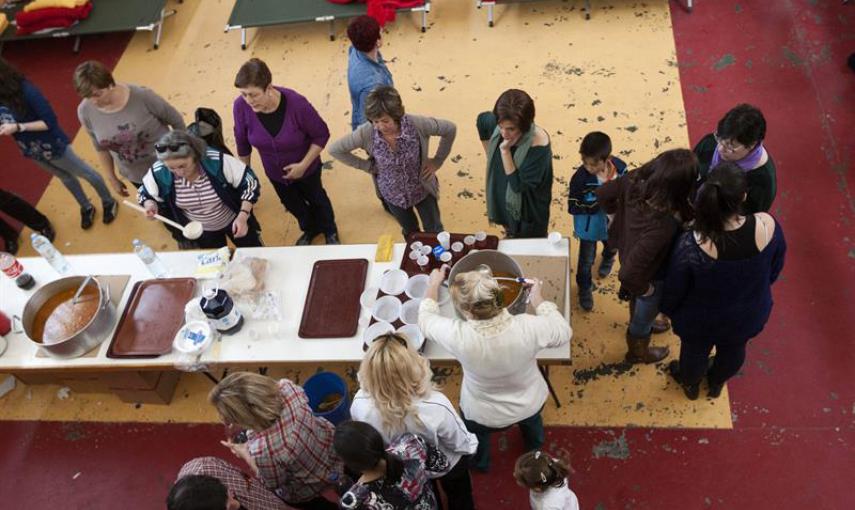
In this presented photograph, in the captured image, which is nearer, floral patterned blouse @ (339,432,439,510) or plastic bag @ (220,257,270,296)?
floral patterned blouse @ (339,432,439,510)

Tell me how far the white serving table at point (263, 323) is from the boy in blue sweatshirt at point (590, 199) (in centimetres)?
25

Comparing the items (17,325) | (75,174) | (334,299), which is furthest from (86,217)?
(334,299)

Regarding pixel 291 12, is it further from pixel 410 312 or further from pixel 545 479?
pixel 545 479

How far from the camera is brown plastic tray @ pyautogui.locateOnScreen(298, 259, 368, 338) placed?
116 inches

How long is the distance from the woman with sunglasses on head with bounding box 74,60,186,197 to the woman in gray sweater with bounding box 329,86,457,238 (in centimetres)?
115

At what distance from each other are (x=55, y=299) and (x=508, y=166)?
2483 millimetres

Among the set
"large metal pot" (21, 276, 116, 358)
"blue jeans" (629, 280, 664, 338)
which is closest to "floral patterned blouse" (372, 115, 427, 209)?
"blue jeans" (629, 280, 664, 338)

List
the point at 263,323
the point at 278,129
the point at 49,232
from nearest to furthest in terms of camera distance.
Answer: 1. the point at 263,323
2. the point at 278,129
3. the point at 49,232

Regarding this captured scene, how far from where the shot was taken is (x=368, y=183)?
4773mm

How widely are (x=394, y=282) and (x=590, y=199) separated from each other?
110 cm

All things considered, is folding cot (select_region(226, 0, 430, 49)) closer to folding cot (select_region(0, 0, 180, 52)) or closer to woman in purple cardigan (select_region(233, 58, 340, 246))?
folding cot (select_region(0, 0, 180, 52))

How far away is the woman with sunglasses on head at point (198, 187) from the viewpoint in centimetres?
305

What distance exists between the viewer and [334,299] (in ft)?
10.1

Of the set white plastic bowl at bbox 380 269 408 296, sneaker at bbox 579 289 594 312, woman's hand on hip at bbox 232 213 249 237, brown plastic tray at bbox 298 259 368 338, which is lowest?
sneaker at bbox 579 289 594 312
